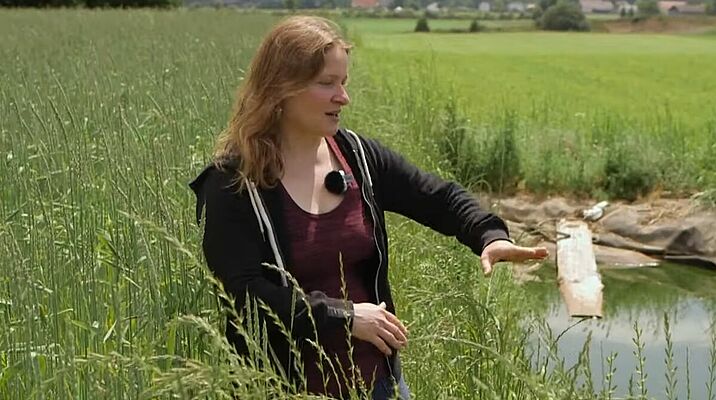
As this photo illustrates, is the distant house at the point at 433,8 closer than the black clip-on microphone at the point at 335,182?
No

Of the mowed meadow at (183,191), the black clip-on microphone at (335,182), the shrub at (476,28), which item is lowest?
the shrub at (476,28)

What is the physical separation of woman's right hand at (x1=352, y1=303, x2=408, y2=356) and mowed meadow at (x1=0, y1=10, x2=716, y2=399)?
12 cm

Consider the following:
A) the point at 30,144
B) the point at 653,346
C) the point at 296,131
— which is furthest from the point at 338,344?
the point at 653,346

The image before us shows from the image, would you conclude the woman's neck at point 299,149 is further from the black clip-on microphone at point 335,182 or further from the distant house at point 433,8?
the distant house at point 433,8

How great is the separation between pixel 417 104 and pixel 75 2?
81.2 ft

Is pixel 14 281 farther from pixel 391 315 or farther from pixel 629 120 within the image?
pixel 629 120

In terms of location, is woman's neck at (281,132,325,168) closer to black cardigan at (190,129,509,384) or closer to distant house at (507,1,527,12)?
black cardigan at (190,129,509,384)

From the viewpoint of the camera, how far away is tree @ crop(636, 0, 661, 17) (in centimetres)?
4309

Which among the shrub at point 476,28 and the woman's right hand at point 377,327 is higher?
the woman's right hand at point 377,327

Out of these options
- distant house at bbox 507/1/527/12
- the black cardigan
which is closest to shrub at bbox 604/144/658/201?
the black cardigan

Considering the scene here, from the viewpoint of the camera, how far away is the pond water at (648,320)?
5.65 meters

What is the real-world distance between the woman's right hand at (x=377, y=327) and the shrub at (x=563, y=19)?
130 feet

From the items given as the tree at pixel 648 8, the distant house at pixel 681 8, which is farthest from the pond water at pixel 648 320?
the distant house at pixel 681 8

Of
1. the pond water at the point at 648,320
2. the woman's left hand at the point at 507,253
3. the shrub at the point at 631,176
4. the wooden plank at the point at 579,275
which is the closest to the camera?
the woman's left hand at the point at 507,253
